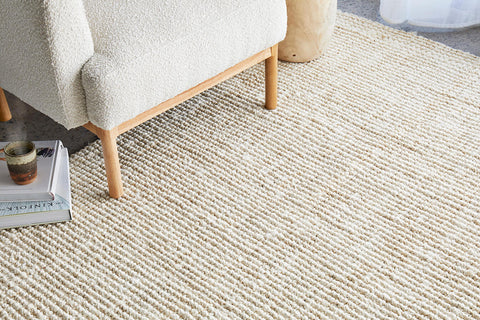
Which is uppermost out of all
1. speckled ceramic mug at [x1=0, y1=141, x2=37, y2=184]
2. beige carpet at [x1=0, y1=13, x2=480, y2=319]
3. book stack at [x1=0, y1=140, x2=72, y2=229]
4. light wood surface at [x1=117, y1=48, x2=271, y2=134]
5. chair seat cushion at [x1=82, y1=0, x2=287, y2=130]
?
chair seat cushion at [x1=82, y1=0, x2=287, y2=130]

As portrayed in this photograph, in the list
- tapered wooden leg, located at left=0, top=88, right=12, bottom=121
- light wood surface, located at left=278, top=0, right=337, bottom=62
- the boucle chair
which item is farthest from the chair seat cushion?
tapered wooden leg, located at left=0, top=88, right=12, bottom=121

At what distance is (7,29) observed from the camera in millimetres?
1343

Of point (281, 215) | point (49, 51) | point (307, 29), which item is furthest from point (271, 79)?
point (49, 51)

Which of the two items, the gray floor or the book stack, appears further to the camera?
the gray floor

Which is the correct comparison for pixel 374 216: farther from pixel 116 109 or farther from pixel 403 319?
pixel 116 109

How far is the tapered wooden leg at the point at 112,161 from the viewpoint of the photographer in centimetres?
141

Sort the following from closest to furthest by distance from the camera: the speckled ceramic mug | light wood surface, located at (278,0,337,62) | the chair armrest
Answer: the chair armrest → the speckled ceramic mug → light wood surface, located at (278,0,337,62)

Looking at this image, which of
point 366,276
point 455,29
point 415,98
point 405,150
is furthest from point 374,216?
point 455,29

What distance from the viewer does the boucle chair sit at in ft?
4.19

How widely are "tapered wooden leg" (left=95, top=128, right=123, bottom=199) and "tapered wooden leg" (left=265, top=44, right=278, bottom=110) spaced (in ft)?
1.76

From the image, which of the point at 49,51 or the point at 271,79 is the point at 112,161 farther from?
the point at 271,79

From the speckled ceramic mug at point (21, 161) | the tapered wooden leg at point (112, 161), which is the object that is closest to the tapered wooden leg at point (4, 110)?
the speckled ceramic mug at point (21, 161)

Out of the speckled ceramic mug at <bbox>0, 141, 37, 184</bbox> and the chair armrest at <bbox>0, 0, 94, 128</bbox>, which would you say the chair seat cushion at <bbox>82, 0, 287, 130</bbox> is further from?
the speckled ceramic mug at <bbox>0, 141, 37, 184</bbox>

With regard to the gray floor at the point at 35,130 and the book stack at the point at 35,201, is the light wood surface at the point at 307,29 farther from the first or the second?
the book stack at the point at 35,201
